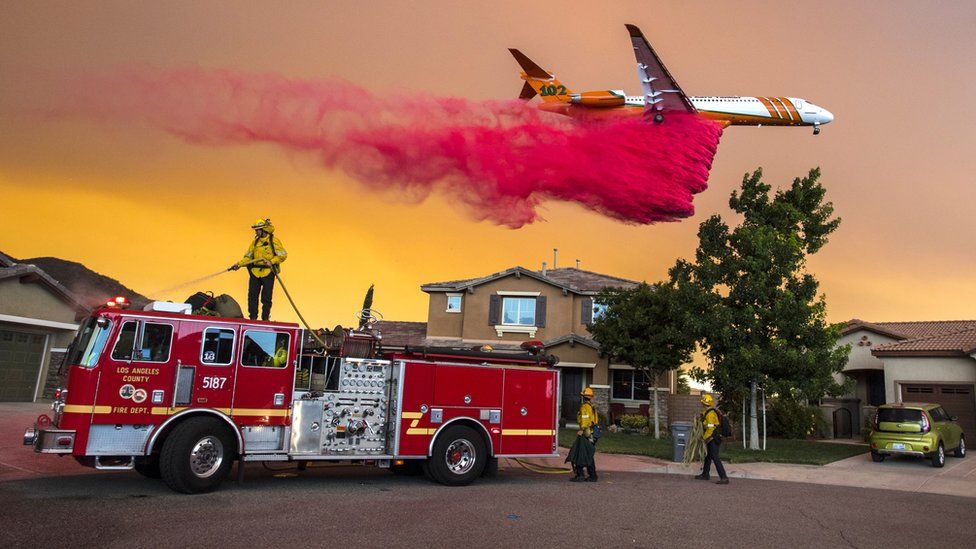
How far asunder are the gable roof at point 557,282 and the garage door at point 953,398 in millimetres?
12424

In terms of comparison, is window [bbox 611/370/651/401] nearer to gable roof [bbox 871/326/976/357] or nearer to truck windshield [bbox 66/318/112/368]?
gable roof [bbox 871/326/976/357]

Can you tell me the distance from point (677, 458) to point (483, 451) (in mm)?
7281

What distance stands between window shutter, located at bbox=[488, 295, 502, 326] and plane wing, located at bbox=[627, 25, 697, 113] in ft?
45.4

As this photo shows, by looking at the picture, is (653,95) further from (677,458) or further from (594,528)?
(594,528)

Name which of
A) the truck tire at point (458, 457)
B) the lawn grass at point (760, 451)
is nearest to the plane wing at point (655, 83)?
the lawn grass at point (760, 451)

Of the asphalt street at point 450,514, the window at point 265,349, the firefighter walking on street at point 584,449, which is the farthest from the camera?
the firefighter walking on street at point 584,449

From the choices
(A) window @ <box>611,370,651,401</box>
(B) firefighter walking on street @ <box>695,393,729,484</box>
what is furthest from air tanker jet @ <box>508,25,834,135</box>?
(A) window @ <box>611,370,651,401</box>

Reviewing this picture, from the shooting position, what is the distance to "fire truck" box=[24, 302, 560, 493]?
32.2 feet

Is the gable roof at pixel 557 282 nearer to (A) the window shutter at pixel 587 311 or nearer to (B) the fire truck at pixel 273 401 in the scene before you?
(A) the window shutter at pixel 587 311

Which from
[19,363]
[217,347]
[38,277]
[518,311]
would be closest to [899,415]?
[518,311]

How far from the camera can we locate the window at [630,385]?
3012cm

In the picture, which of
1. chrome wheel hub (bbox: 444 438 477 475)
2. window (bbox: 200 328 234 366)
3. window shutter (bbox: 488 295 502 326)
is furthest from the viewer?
window shutter (bbox: 488 295 502 326)

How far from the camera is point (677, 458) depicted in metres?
17.7

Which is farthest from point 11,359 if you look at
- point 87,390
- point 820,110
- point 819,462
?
point 820,110
